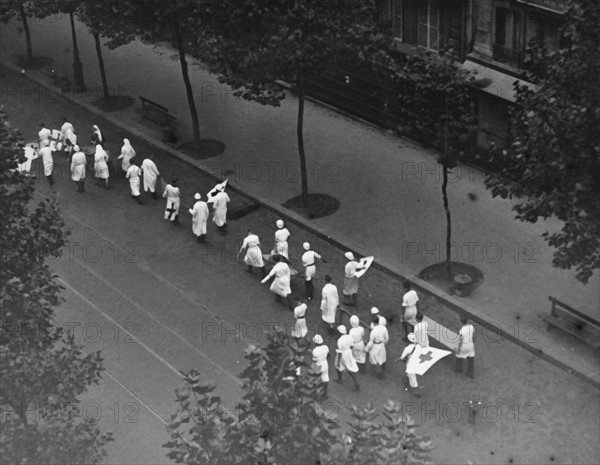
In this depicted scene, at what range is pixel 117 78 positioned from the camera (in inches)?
1838

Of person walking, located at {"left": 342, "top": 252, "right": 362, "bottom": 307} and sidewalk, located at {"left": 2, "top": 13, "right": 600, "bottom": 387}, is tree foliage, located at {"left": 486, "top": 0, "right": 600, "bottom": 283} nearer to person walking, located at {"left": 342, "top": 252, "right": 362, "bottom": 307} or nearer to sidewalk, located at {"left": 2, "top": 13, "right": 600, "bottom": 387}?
sidewalk, located at {"left": 2, "top": 13, "right": 600, "bottom": 387}

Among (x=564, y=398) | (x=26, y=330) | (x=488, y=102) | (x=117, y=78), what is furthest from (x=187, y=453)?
(x=117, y=78)

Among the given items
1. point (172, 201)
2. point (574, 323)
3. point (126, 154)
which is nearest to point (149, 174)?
point (126, 154)

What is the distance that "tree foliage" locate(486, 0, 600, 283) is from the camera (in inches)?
1006

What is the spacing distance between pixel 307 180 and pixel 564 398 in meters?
12.7

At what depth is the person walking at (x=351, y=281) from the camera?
Answer: 31.5m

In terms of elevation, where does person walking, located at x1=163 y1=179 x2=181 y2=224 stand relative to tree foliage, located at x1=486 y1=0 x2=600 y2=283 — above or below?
→ below

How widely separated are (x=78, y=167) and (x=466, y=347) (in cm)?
1492

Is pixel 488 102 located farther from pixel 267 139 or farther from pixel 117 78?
pixel 117 78

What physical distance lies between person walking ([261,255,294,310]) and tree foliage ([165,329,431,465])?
509 inches

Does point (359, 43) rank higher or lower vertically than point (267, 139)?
higher

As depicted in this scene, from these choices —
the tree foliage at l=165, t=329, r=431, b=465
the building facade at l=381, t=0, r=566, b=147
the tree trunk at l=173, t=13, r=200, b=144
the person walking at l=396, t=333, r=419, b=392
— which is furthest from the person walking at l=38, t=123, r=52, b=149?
the tree foliage at l=165, t=329, r=431, b=465

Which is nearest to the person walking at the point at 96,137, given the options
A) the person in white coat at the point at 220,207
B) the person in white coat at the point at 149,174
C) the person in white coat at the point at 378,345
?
the person in white coat at the point at 149,174

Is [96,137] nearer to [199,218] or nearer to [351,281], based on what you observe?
[199,218]
